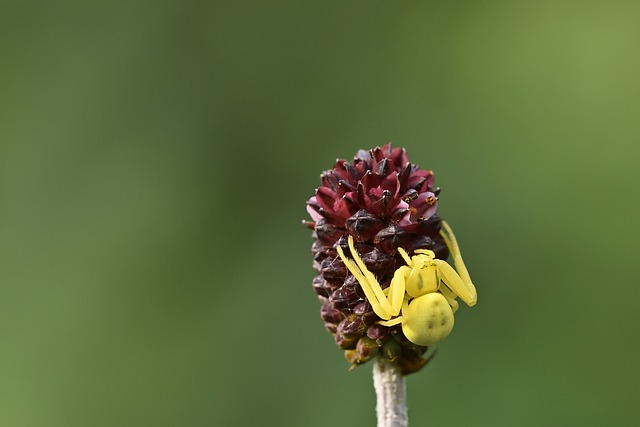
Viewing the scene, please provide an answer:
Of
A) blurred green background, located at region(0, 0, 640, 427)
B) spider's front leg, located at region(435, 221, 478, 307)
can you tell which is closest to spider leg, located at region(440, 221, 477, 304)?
spider's front leg, located at region(435, 221, 478, 307)

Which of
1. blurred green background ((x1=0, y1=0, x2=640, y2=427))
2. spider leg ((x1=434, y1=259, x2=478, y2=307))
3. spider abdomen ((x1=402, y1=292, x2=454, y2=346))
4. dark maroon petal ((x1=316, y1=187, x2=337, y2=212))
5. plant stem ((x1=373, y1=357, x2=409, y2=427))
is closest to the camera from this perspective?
plant stem ((x1=373, y1=357, x2=409, y2=427))

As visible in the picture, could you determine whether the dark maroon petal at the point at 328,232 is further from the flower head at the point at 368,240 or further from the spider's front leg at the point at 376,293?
the spider's front leg at the point at 376,293

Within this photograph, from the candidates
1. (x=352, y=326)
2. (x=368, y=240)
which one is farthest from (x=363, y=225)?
(x=352, y=326)

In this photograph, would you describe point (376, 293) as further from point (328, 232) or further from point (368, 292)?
point (328, 232)

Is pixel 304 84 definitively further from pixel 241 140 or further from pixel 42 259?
pixel 42 259

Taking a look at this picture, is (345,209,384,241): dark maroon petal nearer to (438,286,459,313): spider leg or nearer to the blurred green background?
(438,286,459,313): spider leg
